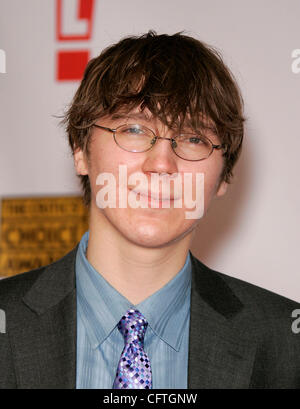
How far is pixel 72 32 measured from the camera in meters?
2.22

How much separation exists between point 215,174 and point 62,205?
2.83 ft

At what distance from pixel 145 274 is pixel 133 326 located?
0.41 ft

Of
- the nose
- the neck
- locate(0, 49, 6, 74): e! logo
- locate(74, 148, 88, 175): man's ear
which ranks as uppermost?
locate(0, 49, 6, 74): e! logo

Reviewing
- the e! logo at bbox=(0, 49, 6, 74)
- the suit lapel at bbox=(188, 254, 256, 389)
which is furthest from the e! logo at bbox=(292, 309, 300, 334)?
the e! logo at bbox=(0, 49, 6, 74)

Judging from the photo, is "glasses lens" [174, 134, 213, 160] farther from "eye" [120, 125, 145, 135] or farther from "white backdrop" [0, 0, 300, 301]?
"white backdrop" [0, 0, 300, 301]

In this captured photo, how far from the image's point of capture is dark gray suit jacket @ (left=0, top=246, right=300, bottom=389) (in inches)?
52.0

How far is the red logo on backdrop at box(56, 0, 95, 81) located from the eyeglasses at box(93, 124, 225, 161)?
0.84 meters

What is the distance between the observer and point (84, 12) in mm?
2225

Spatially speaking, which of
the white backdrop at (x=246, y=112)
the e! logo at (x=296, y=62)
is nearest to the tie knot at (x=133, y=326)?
the white backdrop at (x=246, y=112)

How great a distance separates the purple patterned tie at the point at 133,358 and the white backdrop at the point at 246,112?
0.79 m

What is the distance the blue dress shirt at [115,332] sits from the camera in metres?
1.36
